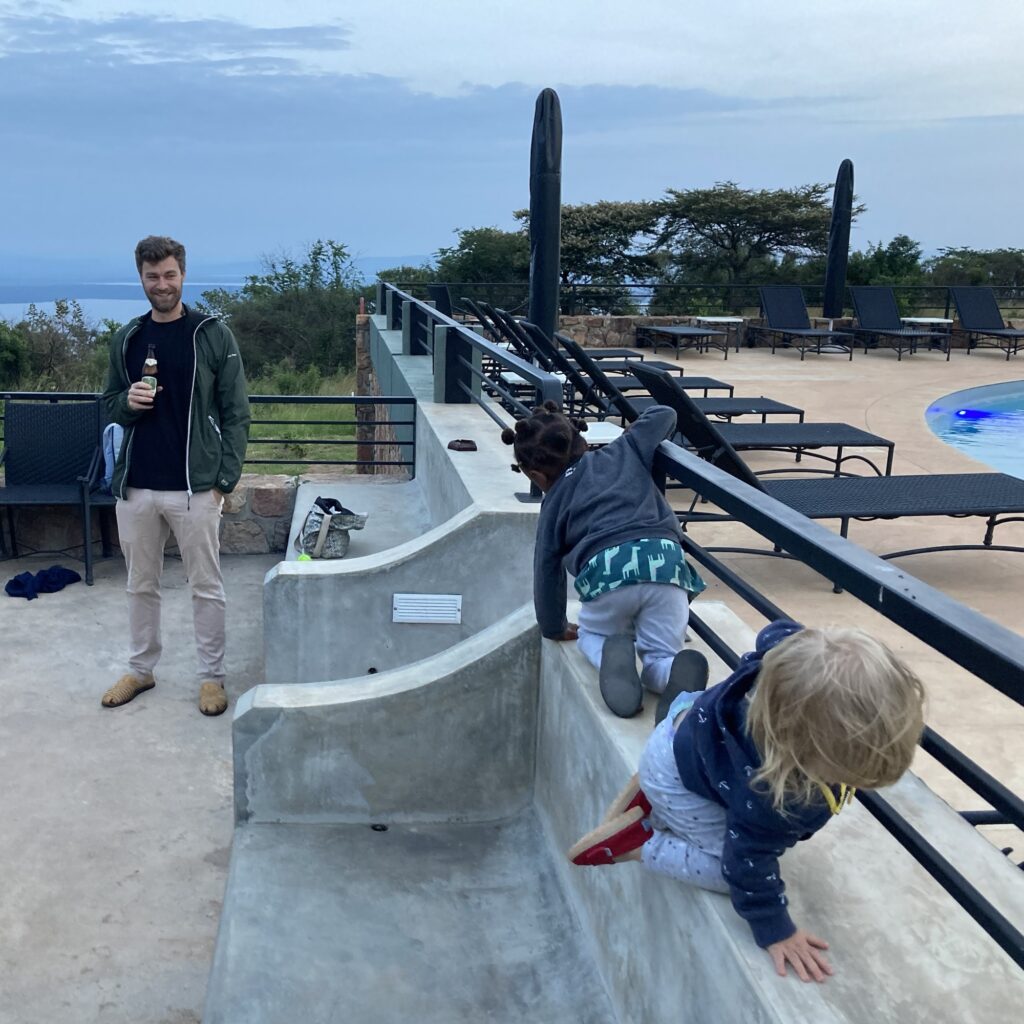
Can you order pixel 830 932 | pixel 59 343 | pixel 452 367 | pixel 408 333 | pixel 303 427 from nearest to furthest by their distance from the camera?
1. pixel 830 932
2. pixel 452 367
3. pixel 408 333
4. pixel 303 427
5. pixel 59 343

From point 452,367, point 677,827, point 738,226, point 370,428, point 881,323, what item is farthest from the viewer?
point 738,226

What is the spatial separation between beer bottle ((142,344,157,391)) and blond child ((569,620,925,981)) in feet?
9.52

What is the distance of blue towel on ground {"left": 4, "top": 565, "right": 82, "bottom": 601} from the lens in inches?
247

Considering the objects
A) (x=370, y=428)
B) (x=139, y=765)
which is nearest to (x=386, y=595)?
(x=139, y=765)

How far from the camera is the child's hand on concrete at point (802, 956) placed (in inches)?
67.5

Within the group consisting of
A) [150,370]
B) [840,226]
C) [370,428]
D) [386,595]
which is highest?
[840,226]

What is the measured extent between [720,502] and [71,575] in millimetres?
5244

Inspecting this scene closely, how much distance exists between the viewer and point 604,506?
289 centimetres

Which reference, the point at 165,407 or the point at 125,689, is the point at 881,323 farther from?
the point at 125,689

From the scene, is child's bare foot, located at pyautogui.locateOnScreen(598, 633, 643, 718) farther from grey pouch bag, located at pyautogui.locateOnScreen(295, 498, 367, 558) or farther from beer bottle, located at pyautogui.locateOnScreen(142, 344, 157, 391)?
grey pouch bag, located at pyautogui.locateOnScreen(295, 498, 367, 558)

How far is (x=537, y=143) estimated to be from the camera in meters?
11.0

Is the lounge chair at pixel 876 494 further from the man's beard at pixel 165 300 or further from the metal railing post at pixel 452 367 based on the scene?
the man's beard at pixel 165 300

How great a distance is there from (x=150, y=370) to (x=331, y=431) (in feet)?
61.7

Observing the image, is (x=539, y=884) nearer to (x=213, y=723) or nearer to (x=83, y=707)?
(x=213, y=723)
